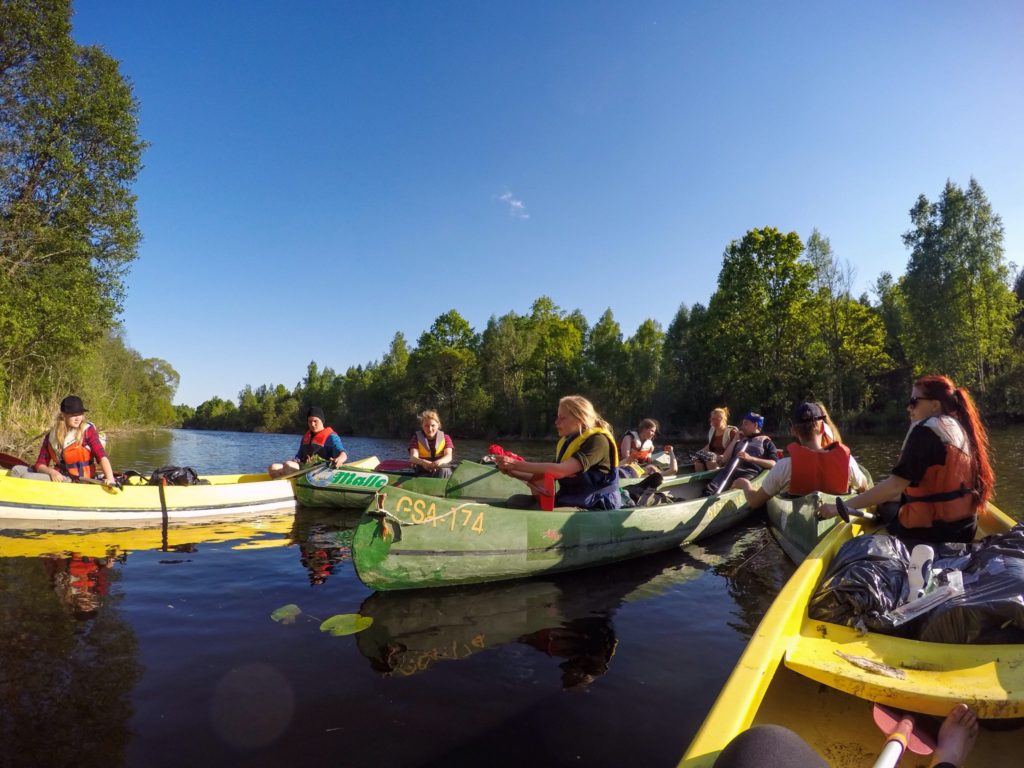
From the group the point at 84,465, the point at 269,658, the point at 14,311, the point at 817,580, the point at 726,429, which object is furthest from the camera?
the point at 14,311

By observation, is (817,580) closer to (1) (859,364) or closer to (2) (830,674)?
(2) (830,674)

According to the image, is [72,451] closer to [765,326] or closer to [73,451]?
[73,451]

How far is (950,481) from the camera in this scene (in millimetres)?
3480

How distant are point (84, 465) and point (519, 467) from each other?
282 inches

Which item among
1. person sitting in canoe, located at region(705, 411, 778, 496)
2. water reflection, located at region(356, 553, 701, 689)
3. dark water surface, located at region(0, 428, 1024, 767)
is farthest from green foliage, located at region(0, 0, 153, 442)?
person sitting in canoe, located at region(705, 411, 778, 496)

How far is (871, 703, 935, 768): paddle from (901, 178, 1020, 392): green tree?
107 feet

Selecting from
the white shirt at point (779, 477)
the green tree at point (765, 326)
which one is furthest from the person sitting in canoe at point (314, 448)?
the green tree at point (765, 326)

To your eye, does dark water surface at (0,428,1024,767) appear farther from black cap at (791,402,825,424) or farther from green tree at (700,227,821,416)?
green tree at (700,227,821,416)

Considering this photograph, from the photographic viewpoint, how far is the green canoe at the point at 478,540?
4.66 m

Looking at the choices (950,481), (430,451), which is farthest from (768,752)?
(430,451)

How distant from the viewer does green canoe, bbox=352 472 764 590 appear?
4664mm

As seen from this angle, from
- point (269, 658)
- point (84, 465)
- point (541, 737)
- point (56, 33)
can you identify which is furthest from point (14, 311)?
point (541, 737)

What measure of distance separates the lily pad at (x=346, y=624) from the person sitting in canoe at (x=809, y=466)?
14.1ft

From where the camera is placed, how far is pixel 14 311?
13.5 m
